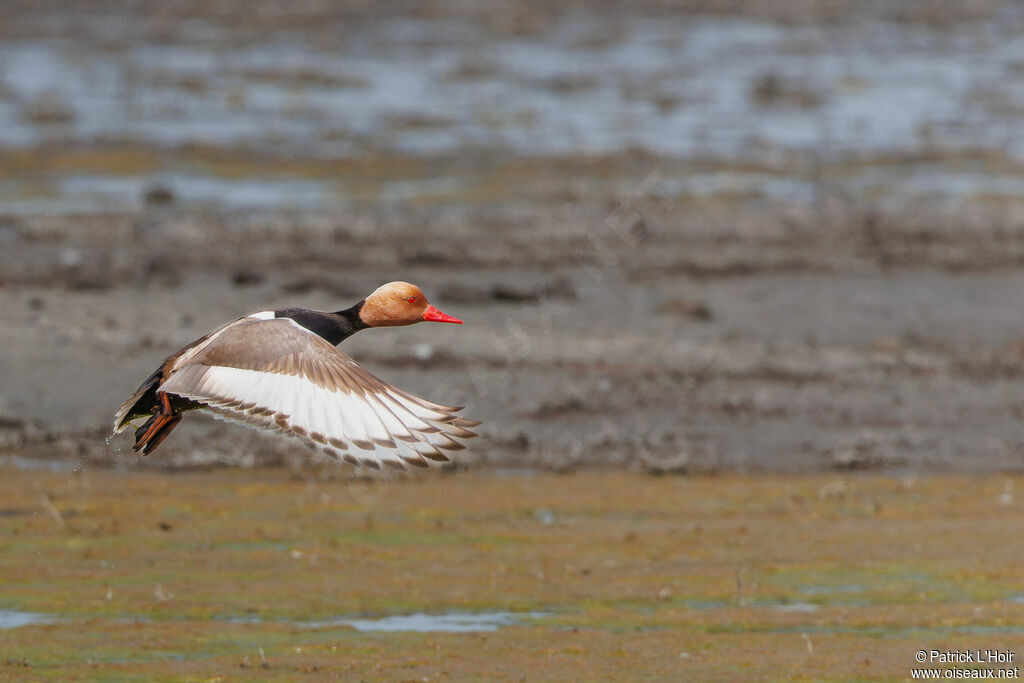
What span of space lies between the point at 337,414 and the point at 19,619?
2.71 metres

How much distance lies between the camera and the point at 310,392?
6.53 metres

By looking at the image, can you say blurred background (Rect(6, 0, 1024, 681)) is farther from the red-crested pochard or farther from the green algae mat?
the red-crested pochard

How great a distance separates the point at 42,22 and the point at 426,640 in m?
28.7

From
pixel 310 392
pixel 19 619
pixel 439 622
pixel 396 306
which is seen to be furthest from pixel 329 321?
pixel 19 619

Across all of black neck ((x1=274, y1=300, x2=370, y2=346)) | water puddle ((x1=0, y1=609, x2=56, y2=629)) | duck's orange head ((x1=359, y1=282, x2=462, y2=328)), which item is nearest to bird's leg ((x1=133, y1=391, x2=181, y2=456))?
black neck ((x1=274, y1=300, x2=370, y2=346))

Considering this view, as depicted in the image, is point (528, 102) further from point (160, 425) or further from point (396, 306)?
point (160, 425)

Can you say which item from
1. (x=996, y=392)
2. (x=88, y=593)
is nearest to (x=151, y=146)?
(x=996, y=392)

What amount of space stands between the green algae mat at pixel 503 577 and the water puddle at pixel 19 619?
2 centimetres

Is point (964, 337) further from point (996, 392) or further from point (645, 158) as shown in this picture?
point (645, 158)

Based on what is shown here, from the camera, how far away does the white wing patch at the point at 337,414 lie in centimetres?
614

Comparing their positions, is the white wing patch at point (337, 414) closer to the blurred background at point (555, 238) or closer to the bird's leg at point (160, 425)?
the bird's leg at point (160, 425)

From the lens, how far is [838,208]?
1845 centimetres

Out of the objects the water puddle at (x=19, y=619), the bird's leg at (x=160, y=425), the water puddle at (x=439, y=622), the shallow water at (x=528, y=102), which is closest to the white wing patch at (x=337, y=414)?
the bird's leg at (x=160, y=425)

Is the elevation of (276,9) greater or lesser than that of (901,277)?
greater
